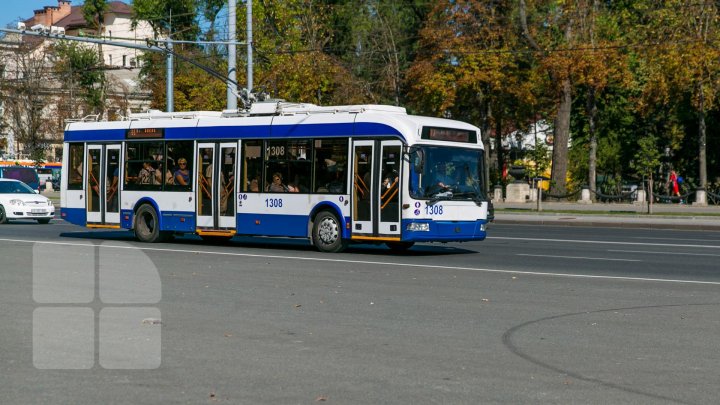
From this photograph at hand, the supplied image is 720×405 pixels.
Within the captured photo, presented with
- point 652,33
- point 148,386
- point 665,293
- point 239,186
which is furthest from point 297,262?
point 652,33

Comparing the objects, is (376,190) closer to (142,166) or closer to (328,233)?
(328,233)

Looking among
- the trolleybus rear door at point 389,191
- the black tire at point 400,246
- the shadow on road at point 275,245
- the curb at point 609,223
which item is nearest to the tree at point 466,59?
the curb at point 609,223

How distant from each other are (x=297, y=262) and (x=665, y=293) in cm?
682

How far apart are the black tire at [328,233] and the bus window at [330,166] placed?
0.51m

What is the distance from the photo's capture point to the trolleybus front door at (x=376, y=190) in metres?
21.1

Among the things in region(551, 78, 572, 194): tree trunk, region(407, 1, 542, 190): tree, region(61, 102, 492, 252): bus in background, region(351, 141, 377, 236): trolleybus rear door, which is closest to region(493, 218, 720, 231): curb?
region(551, 78, 572, 194): tree trunk

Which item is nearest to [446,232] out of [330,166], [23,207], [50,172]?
[330,166]

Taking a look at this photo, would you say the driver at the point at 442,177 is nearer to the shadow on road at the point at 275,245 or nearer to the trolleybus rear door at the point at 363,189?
the trolleybus rear door at the point at 363,189

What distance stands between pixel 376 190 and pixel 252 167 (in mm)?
3359

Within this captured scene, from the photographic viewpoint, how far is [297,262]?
62.2 feet

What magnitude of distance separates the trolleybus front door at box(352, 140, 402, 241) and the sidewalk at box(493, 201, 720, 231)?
16.8 m

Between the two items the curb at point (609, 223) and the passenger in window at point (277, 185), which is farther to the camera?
the curb at point (609, 223)

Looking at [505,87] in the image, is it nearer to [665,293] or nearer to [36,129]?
[36,129]

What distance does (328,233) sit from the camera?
21.9m
